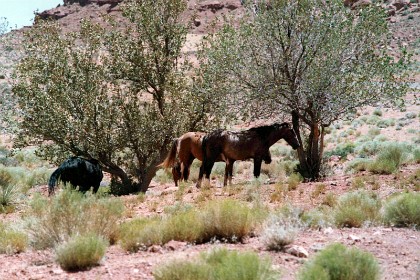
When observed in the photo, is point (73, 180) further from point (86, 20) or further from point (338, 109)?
point (338, 109)

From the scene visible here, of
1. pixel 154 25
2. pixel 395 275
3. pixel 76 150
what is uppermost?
pixel 154 25

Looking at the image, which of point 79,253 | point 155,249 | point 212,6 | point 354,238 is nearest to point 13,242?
point 79,253

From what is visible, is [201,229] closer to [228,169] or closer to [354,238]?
[354,238]

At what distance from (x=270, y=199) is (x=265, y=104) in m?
Result: 4.88

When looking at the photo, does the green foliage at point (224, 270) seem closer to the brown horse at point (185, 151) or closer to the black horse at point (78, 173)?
the black horse at point (78, 173)

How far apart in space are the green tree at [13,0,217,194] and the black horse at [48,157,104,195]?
1.94m

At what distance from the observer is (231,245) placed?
7996 mm

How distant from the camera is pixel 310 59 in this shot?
640 inches

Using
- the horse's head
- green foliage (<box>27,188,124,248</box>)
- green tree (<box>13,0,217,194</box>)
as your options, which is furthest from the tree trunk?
green foliage (<box>27,188,124,248</box>)

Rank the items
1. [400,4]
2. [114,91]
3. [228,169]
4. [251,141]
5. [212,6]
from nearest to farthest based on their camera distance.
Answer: [251,141], [228,169], [114,91], [400,4], [212,6]

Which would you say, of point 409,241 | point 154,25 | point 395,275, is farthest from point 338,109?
point 395,275

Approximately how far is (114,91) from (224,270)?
1464 centimetres

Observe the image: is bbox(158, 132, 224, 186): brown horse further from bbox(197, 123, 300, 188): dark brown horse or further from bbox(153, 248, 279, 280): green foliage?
bbox(153, 248, 279, 280): green foliage

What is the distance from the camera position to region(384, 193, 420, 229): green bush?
896cm
